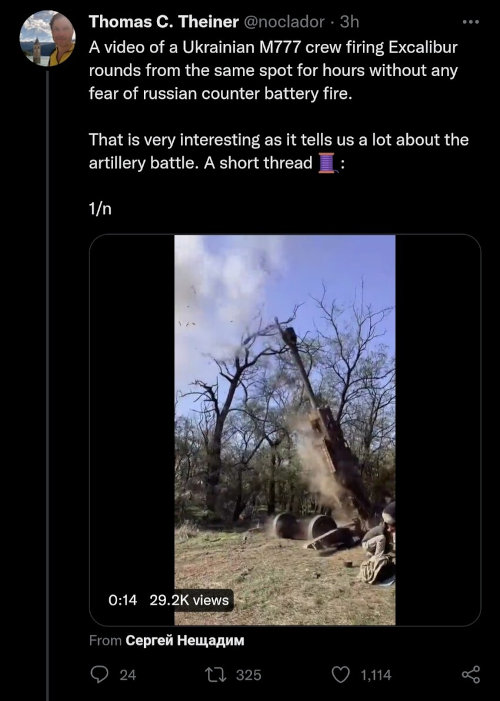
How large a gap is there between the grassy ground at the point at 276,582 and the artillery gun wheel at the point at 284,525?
3.0 inches

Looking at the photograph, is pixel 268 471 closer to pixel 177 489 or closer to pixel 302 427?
pixel 302 427

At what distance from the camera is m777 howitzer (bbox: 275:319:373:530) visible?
4.01m

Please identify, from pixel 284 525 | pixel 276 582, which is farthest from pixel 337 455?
pixel 276 582

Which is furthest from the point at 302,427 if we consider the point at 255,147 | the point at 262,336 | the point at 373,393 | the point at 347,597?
the point at 255,147

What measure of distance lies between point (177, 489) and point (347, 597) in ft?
4.76

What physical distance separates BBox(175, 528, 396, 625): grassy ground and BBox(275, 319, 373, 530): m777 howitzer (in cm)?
37

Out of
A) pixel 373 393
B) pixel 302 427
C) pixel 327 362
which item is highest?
pixel 327 362

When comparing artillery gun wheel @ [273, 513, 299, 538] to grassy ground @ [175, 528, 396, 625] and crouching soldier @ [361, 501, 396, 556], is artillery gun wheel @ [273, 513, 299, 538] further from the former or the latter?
crouching soldier @ [361, 501, 396, 556]

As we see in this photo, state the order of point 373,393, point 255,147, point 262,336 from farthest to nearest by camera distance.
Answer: point 373,393, point 262,336, point 255,147

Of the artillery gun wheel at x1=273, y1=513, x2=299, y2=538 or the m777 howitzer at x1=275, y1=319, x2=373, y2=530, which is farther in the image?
the artillery gun wheel at x1=273, y1=513, x2=299, y2=538

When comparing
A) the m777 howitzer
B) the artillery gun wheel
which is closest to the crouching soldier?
the m777 howitzer

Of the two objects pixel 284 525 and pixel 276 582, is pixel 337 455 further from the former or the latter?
pixel 276 582

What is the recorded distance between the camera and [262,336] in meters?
3.68

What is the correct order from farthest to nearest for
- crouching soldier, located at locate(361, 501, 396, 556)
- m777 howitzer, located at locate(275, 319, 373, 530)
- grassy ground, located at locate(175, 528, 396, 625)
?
m777 howitzer, located at locate(275, 319, 373, 530) → crouching soldier, located at locate(361, 501, 396, 556) → grassy ground, located at locate(175, 528, 396, 625)
